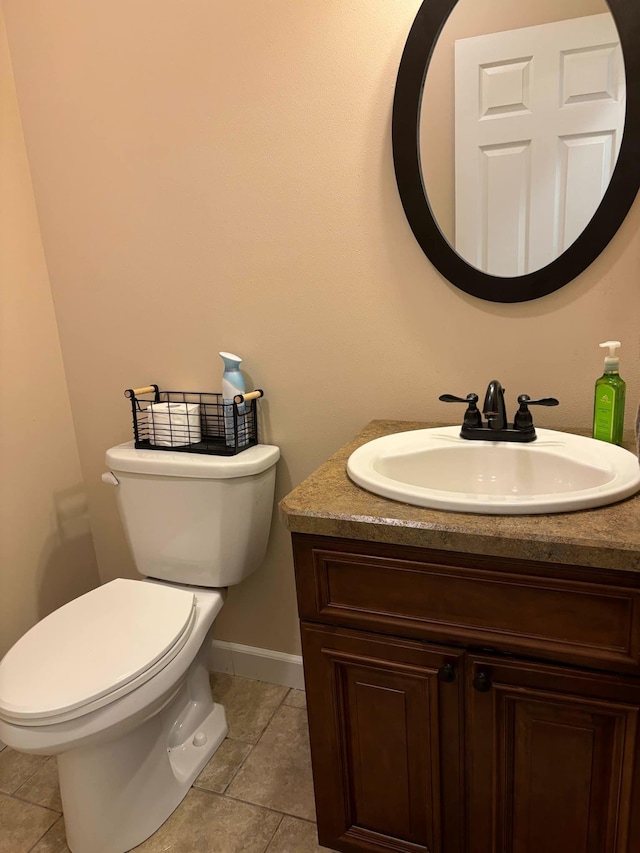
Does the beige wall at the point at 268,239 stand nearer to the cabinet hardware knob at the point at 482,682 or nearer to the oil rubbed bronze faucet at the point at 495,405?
the oil rubbed bronze faucet at the point at 495,405

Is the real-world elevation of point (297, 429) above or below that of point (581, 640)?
above

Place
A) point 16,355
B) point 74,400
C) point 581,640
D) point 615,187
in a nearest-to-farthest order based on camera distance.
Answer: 1. point 581,640
2. point 615,187
3. point 16,355
4. point 74,400

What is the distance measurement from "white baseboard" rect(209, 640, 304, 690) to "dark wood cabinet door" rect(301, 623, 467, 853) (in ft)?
2.10

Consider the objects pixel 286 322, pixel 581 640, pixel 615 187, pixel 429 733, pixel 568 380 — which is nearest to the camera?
pixel 581 640

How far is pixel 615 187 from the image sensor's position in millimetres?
1232

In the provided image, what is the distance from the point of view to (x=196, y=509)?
1559 mm

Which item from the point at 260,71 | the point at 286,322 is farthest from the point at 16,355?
the point at 260,71

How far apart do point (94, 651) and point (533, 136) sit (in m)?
1.45

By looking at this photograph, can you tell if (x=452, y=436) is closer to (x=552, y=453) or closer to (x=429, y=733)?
(x=552, y=453)

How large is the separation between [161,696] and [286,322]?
0.95m

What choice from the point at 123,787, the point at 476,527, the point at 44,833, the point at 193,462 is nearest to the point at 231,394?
the point at 193,462

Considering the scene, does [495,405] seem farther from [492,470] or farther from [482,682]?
[482,682]

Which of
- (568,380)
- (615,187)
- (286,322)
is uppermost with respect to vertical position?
(615,187)

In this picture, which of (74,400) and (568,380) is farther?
(74,400)
